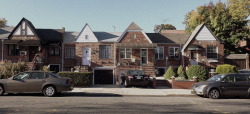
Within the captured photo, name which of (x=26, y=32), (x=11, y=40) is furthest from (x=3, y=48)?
(x=26, y=32)

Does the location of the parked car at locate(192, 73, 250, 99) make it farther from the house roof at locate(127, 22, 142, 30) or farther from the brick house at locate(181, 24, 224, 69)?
the brick house at locate(181, 24, 224, 69)

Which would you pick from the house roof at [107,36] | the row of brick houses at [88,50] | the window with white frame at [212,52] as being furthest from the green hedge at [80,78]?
the window with white frame at [212,52]

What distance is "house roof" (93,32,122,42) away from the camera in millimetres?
24906

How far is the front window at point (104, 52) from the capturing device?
2444 centimetres

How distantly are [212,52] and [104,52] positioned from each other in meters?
13.5

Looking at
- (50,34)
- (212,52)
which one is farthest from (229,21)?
(50,34)

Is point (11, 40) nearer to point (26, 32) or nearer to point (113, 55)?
point (26, 32)

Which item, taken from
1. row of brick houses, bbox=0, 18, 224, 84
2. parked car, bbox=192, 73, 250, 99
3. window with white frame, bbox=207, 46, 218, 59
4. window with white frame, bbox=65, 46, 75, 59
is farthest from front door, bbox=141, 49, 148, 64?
parked car, bbox=192, 73, 250, 99

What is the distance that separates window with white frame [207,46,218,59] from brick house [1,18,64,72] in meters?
18.1

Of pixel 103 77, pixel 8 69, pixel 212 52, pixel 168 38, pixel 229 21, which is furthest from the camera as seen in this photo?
pixel 229 21

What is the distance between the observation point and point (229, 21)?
3166cm

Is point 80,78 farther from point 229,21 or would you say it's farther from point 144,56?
point 229,21

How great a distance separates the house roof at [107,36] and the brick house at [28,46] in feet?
14.7

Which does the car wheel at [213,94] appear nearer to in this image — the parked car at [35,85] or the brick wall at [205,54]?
the parked car at [35,85]
